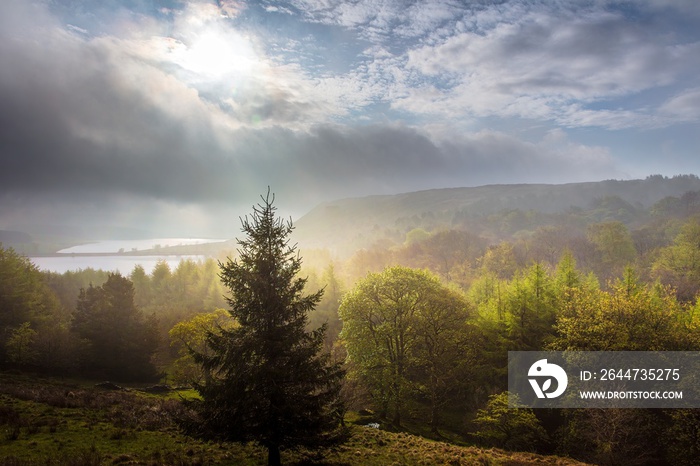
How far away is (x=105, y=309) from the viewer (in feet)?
165

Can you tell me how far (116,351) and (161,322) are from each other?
18.8 m

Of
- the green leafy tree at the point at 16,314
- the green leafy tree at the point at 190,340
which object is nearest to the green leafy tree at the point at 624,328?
the green leafy tree at the point at 190,340

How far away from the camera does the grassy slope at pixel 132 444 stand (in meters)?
16.8

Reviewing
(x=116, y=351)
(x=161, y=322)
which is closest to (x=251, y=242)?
(x=116, y=351)

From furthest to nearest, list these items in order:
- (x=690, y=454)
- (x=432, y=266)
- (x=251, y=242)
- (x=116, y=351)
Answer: (x=432, y=266) → (x=116, y=351) → (x=690, y=454) → (x=251, y=242)

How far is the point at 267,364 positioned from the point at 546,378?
96.5 feet

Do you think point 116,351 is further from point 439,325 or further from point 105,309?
point 439,325

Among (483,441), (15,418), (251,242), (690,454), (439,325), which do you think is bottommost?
(483,441)

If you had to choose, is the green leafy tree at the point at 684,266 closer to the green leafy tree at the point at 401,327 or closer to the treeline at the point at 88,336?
the green leafy tree at the point at 401,327

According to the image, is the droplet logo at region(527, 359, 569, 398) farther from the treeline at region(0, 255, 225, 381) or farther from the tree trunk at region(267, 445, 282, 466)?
the treeline at region(0, 255, 225, 381)

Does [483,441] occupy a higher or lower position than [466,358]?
lower

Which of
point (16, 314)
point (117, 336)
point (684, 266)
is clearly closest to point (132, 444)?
point (117, 336)

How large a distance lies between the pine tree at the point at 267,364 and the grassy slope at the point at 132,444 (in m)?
3.10

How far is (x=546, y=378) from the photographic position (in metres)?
33.0
